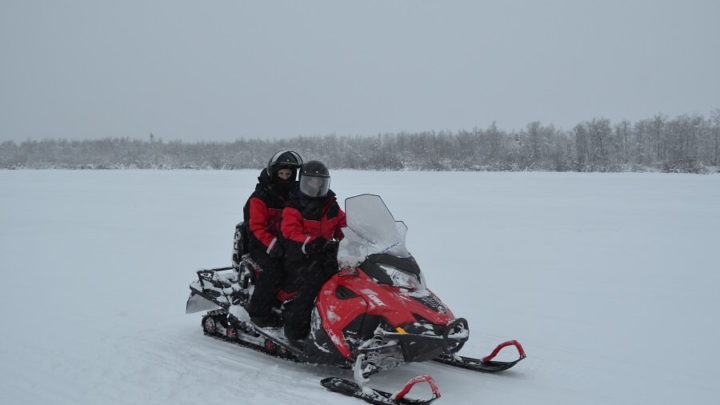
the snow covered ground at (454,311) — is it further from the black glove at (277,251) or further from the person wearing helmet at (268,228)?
the black glove at (277,251)

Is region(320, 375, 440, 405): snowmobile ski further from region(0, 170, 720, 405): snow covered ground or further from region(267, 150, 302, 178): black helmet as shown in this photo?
region(267, 150, 302, 178): black helmet

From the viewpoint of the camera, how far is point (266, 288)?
4.43 m

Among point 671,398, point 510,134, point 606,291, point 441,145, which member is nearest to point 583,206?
point 606,291

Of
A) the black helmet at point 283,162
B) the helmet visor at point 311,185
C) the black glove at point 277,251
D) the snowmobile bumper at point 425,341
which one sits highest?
the black helmet at point 283,162

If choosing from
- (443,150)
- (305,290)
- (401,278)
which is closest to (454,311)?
(401,278)

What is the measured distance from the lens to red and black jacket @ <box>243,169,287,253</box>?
14.8 feet

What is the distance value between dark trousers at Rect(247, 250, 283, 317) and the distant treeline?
45.8 metres

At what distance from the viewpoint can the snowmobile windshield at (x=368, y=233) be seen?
400 centimetres

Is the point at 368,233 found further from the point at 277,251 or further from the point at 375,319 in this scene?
the point at 277,251

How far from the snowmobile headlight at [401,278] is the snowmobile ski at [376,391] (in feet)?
2.18

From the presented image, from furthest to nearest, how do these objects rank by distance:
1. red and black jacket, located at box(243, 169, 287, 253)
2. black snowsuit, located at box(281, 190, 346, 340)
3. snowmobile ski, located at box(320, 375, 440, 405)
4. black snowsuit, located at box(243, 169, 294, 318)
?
red and black jacket, located at box(243, 169, 287, 253)
black snowsuit, located at box(243, 169, 294, 318)
black snowsuit, located at box(281, 190, 346, 340)
snowmobile ski, located at box(320, 375, 440, 405)

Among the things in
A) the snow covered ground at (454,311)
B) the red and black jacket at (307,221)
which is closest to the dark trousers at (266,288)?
the red and black jacket at (307,221)

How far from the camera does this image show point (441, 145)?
6988 centimetres

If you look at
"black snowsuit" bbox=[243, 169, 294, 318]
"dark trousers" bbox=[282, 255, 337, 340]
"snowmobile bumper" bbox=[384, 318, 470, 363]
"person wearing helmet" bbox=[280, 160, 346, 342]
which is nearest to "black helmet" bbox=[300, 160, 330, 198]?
"person wearing helmet" bbox=[280, 160, 346, 342]
